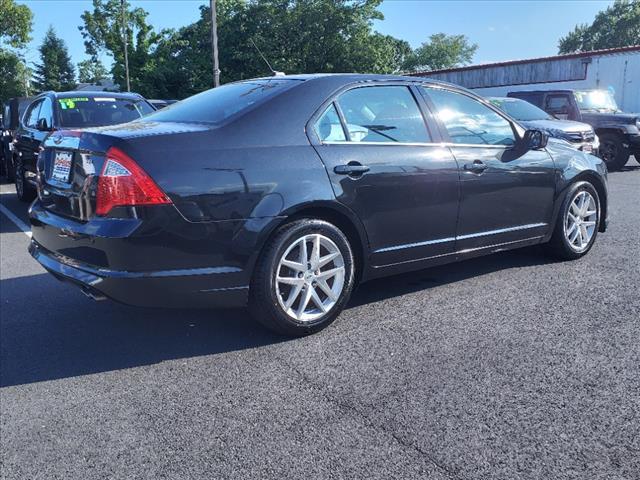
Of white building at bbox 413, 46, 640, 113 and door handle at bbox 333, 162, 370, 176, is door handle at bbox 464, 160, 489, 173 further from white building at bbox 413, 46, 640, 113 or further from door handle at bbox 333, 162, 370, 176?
white building at bbox 413, 46, 640, 113

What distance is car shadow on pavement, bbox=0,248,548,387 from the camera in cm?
354

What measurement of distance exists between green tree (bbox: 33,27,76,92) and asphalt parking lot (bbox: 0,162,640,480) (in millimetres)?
85172

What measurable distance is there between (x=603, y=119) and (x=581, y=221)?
939 cm

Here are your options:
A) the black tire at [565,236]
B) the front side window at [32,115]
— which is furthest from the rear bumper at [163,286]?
the front side window at [32,115]

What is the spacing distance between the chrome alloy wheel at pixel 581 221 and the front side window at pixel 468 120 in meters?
0.99

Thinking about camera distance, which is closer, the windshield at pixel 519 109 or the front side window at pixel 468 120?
the front side window at pixel 468 120

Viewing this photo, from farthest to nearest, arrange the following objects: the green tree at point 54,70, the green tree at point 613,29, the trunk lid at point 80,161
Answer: the green tree at point 54,70, the green tree at point 613,29, the trunk lid at point 80,161

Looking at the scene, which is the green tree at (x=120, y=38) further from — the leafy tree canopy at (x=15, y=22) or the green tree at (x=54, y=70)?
the green tree at (x=54, y=70)

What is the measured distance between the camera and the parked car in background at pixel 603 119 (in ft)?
43.8

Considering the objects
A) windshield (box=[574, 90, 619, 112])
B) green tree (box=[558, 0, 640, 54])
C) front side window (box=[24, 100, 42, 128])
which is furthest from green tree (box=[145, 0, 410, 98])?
green tree (box=[558, 0, 640, 54])

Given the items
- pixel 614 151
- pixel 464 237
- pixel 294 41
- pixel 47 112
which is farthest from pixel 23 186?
pixel 294 41

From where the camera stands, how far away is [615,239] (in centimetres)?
628

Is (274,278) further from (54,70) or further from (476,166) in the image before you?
(54,70)

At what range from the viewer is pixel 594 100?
14.3 meters
